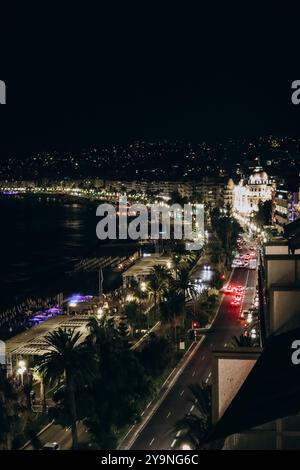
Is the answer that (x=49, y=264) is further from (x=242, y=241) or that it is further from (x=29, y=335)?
(x=29, y=335)

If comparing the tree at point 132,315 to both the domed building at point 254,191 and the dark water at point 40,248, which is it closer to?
the dark water at point 40,248

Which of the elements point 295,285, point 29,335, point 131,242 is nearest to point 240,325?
point 29,335

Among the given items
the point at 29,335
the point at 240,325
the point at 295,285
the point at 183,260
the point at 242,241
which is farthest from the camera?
the point at 242,241

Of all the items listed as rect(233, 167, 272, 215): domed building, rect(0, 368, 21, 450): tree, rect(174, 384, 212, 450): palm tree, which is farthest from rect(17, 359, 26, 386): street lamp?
rect(233, 167, 272, 215): domed building

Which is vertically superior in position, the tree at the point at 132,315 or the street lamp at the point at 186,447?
the tree at the point at 132,315

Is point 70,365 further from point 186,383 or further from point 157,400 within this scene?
point 186,383

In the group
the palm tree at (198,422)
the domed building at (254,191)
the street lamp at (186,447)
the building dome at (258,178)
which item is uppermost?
the building dome at (258,178)

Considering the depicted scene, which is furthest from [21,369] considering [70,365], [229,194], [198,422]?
[229,194]

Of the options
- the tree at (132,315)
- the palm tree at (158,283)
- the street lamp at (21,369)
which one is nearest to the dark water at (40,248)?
the palm tree at (158,283)
